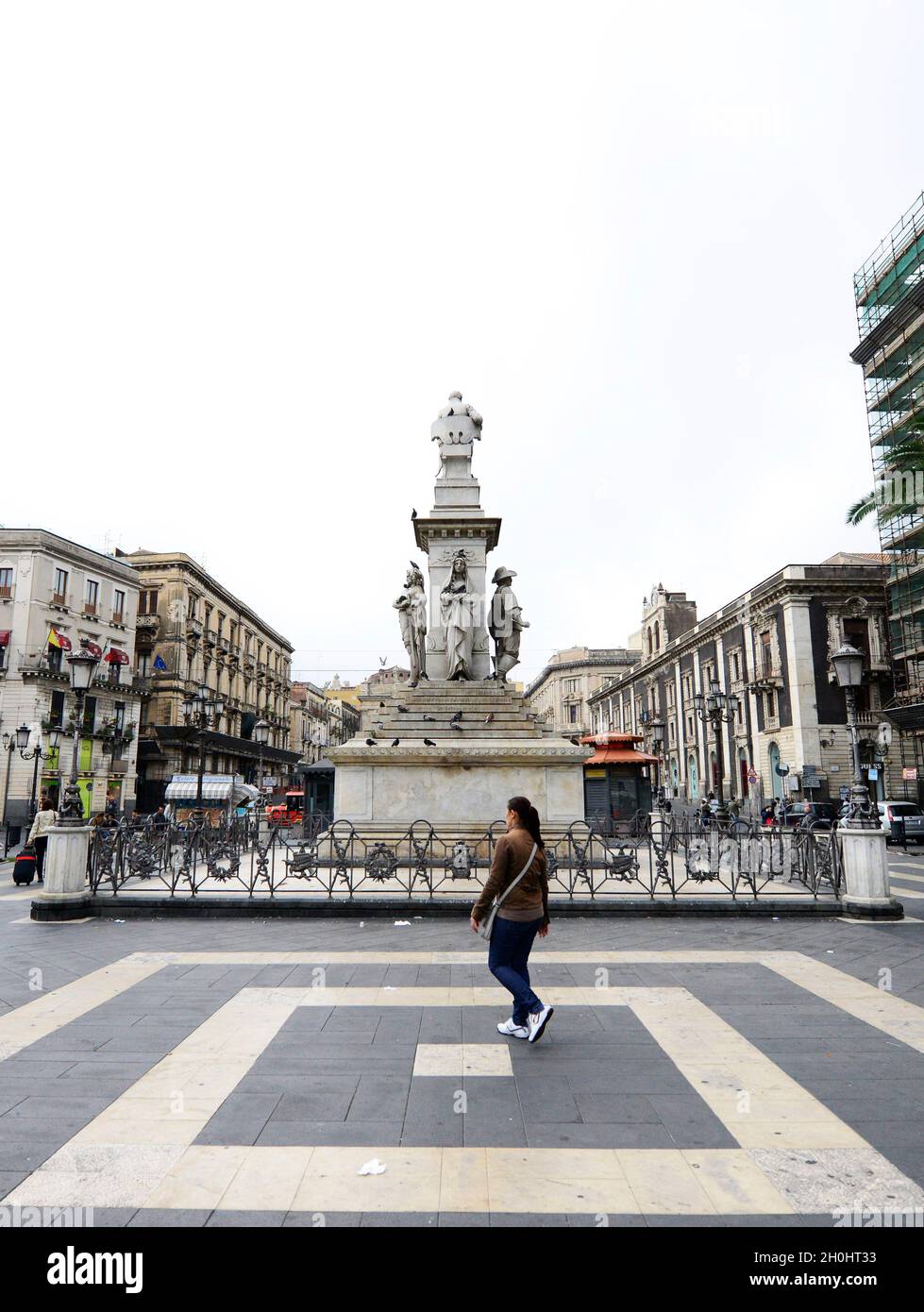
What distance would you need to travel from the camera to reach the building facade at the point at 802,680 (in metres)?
39.3

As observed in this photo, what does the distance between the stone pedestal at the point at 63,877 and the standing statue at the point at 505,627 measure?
872 centimetres

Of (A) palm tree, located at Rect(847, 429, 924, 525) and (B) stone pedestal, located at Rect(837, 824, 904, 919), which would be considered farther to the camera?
(A) palm tree, located at Rect(847, 429, 924, 525)

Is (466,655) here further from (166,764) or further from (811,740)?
(166,764)

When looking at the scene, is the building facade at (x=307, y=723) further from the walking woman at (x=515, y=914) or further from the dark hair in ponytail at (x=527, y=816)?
the walking woman at (x=515, y=914)

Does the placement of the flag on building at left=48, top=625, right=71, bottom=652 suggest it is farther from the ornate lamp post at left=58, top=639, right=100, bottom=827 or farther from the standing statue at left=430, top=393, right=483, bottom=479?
the ornate lamp post at left=58, top=639, right=100, bottom=827

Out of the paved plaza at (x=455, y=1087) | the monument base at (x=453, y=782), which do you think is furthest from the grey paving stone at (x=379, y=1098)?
the monument base at (x=453, y=782)

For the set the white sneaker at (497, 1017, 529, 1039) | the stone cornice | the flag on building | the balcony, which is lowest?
the white sneaker at (497, 1017, 529, 1039)

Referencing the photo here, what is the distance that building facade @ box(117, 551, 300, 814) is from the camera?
1897 inches

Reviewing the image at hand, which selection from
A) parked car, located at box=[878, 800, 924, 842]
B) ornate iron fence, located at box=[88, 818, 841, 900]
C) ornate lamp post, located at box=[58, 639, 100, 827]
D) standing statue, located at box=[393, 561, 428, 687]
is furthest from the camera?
parked car, located at box=[878, 800, 924, 842]

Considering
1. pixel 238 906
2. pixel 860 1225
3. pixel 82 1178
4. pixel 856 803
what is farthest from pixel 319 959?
Answer: pixel 856 803

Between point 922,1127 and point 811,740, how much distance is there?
129 ft

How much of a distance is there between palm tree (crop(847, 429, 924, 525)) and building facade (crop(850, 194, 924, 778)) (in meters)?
6.47

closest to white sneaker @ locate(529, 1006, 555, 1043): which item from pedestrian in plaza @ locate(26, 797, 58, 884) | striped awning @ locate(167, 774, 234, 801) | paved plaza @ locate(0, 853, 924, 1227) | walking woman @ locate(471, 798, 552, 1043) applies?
walking woman @ locate(471, 798, 552, 1043)
